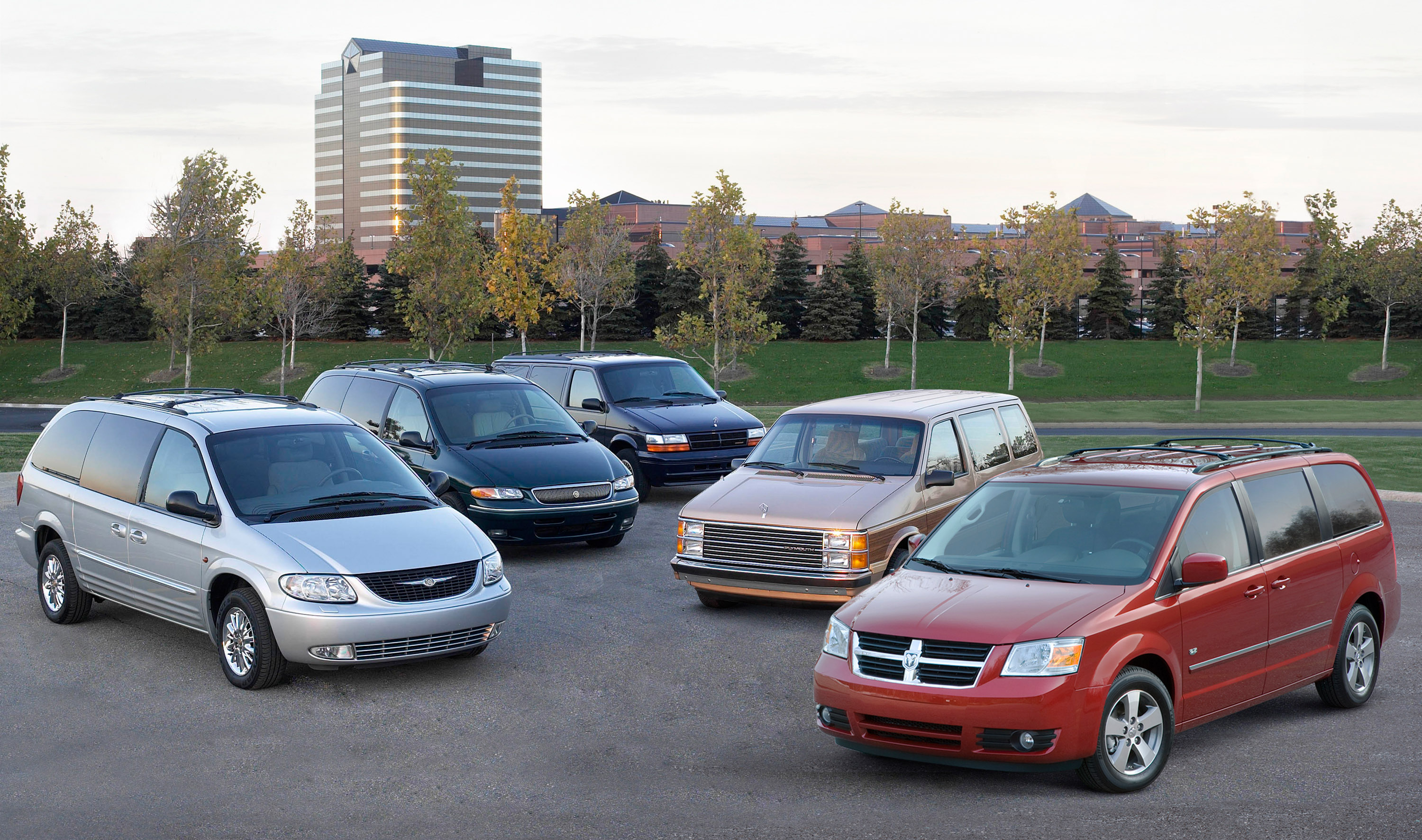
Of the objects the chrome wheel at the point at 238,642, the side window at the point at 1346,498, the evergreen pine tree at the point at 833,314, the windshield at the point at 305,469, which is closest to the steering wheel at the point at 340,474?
the windshield at the point at 305,469

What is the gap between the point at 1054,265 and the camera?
48031 millimetres

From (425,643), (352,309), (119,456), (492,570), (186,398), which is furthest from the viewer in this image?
(352,309)

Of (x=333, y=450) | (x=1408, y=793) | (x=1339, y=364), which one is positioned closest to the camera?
(x=1408, y=793)

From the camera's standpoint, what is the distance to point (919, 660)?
6.08 meters

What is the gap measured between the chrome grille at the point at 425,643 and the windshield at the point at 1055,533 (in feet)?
9.70

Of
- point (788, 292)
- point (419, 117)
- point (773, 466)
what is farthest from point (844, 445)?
point (419, 117)

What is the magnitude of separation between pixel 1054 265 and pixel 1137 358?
28.1ft

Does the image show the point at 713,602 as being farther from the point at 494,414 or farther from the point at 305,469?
the point at 494,414

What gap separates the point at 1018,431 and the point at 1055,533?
5.41 metres

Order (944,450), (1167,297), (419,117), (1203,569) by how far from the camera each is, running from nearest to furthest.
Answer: (1203,569) → (944,450) → (1167,297) → (419,117)

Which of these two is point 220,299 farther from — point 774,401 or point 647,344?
point 647,344

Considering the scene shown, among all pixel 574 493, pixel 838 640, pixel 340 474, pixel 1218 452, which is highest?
pixel 1218 452

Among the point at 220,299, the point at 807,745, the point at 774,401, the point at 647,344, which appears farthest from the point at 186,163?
the point at 807,745

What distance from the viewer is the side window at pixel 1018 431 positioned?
12078 millimetres
